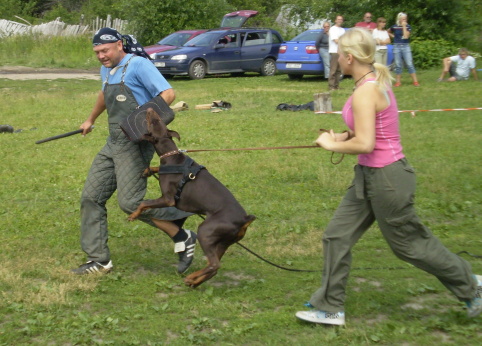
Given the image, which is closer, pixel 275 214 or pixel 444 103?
pixel 275 214

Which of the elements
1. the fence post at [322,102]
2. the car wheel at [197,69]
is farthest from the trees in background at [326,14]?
the fence post at [322,102]

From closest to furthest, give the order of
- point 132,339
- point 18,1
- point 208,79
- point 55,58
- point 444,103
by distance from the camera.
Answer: point 132,339, point 444,103, point 208,79, point 55,58, point 18,1

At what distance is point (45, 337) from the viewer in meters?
4.43

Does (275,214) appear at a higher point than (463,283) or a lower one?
lower

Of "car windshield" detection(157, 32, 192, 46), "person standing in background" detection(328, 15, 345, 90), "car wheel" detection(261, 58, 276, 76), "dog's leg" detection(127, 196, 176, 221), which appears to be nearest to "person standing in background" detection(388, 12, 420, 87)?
"person standing in background" detection(328, 15, 345, 90)

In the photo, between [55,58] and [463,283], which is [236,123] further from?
[55,58]

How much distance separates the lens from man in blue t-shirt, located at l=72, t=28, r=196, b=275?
543cm

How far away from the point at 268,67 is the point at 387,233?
1988 centimetres

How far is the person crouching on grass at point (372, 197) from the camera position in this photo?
413cm

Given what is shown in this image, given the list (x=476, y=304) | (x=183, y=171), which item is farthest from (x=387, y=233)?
(x=183, y=171)

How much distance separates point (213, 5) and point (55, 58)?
22.4ft

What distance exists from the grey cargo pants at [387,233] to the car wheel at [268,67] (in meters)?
19.6

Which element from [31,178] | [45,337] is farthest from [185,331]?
[31,178]

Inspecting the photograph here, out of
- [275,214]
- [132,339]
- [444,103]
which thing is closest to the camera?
[132,339]
